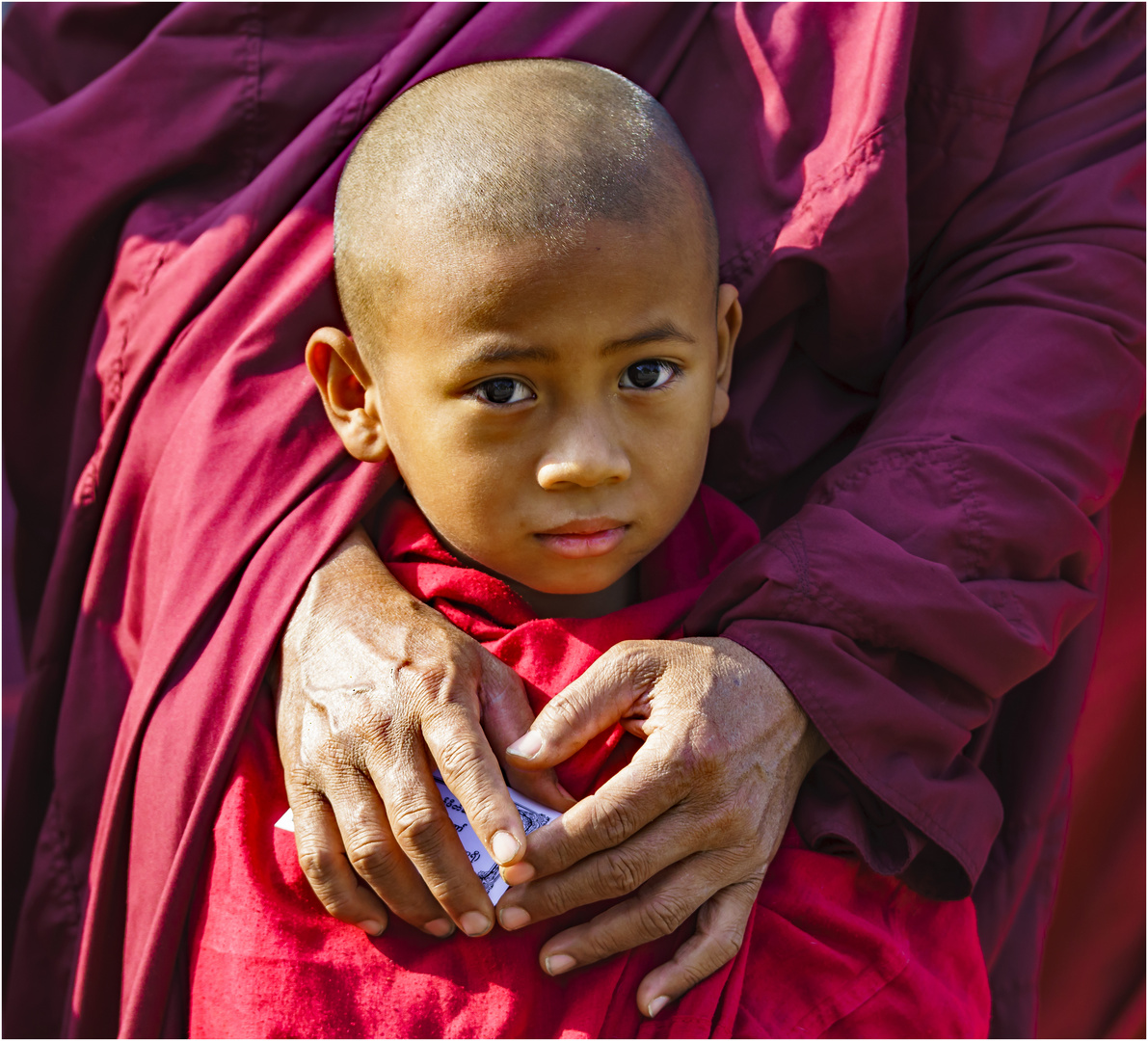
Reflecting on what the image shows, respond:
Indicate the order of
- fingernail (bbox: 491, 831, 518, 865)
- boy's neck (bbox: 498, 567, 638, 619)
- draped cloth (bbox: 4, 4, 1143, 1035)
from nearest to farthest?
fingernail (bbox: 491, 831, 518, 865) → draped cloth (bbox: 4, 4, 1143, 1035) → boy's neck (bbox: 498, 567, 638, 619)

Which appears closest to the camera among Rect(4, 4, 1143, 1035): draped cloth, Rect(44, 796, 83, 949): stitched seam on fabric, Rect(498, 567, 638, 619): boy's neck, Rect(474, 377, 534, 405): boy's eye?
Rect(474, 377, 534, 405): boy's eye

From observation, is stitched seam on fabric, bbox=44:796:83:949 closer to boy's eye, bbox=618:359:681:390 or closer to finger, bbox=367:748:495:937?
finger, bbox=367:748:495:937

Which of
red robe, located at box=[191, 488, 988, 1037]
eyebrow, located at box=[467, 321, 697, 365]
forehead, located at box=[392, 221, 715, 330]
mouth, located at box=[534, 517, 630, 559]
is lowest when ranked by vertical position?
red robe, located at box=[191, 488, 988, 1037]

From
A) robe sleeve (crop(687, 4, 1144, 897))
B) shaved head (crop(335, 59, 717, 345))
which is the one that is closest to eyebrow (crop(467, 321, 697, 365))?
shaved head (crop(335, 59, 717, 345))

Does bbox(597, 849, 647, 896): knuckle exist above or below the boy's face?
below

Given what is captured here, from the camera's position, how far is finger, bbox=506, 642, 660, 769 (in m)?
1.33

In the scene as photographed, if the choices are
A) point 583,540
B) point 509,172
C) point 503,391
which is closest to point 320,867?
point 583,540

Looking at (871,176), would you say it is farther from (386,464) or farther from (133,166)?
(133,166)

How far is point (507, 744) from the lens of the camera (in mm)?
1364

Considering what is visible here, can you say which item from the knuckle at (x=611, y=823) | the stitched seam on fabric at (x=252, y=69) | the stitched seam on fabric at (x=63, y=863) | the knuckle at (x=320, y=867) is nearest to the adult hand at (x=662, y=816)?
the knuckle at (x=611, y=823)

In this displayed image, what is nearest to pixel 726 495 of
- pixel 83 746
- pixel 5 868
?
pixel 83 746

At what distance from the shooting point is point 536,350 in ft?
4.28

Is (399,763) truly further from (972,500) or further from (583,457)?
(972,500)

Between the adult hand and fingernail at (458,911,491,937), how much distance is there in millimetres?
25
